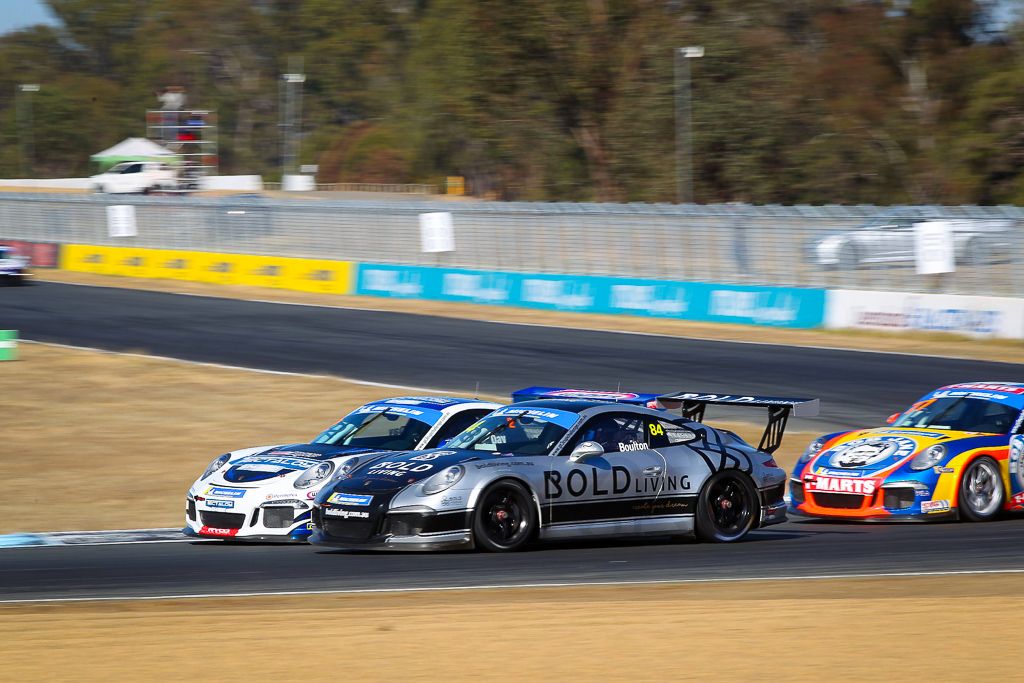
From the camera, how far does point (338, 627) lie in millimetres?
7656

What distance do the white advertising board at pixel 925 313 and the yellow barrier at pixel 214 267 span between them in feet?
46.5

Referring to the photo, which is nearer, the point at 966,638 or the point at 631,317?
the point at 966,638

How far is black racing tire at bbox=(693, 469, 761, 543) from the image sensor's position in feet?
36.9

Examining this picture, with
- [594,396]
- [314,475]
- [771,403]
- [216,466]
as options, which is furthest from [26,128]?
[771,403]

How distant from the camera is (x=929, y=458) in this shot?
40.0 ft

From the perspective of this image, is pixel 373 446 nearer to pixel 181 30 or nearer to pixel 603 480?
pixel 603 480

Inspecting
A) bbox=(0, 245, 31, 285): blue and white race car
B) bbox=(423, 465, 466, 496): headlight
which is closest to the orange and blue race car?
bbox=(423, 465, 466, 496): headlight

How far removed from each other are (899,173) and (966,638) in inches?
2500

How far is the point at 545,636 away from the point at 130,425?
1226 centimetres

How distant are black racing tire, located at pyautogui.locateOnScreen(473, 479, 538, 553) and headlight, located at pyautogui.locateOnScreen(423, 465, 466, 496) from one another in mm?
222

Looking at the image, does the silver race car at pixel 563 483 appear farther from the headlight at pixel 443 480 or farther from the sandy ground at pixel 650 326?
the sandy ground at pixel 650 326

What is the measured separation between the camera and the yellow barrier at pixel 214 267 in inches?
1478

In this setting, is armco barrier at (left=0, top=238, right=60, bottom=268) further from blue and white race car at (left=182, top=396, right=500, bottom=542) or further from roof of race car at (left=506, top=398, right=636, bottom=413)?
roof of race car at (left=506, top=398, right=636, bottom=413)

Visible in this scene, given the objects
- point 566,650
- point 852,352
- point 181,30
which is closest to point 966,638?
point 566,650
